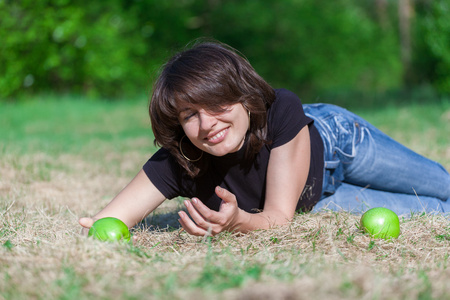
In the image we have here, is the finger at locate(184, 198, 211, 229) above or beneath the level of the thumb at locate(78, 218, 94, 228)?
above

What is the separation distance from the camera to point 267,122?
3402 mm

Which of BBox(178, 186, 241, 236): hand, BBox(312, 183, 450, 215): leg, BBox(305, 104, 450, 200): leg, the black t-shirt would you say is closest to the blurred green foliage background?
BBox(305, 104, 450, 200): leg

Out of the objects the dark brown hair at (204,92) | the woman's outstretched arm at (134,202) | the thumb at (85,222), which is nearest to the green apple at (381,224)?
the dark brown hair at (204,92)

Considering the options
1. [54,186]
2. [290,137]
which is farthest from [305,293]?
[54,186]

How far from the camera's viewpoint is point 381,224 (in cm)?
313

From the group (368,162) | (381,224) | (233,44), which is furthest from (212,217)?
(233,44)

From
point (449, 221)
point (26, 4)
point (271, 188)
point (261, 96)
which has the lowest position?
point (449, 221)

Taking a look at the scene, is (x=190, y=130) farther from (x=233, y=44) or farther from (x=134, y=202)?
(x=233, y=44)

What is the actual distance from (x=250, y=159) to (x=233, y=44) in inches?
711

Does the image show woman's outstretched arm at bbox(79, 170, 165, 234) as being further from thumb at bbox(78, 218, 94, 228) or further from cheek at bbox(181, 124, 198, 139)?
cheek at bbox(181, 124, 198, 139)

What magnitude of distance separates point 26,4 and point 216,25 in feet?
27.7

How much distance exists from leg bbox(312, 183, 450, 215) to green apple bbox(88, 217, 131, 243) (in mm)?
1592

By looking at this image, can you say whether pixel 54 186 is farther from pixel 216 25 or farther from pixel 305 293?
pixel 216 25

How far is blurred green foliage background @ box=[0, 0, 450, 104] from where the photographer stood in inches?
573
